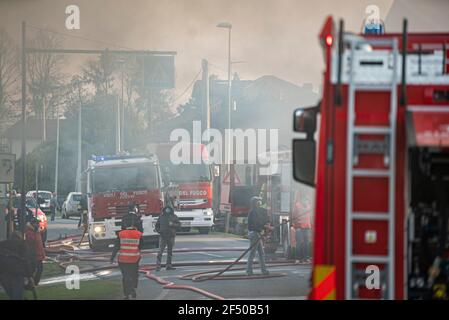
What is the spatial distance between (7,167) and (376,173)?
10.8 meters

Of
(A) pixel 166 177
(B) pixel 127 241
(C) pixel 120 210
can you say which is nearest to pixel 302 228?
(A) pixel 166 177

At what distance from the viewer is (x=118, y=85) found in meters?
15.0

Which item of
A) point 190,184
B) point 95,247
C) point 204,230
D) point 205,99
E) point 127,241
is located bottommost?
point 95,247

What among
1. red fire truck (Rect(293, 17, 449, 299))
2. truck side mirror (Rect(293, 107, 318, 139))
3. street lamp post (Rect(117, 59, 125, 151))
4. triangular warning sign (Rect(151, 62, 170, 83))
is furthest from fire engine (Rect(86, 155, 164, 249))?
red fire truck (Rect(293, 17, 449, 299))

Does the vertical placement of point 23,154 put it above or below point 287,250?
above

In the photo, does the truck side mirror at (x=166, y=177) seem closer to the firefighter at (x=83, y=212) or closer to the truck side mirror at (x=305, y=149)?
the firefighter at (x=83, y=212)

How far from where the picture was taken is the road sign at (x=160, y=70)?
1338 cm

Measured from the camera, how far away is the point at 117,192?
55.8 feet

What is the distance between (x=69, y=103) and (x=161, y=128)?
63.6 inches

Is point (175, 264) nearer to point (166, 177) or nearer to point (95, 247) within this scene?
point (95, 247)

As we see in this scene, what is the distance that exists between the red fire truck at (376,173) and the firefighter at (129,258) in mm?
7986

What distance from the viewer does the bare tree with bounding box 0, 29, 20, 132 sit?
1337cm
